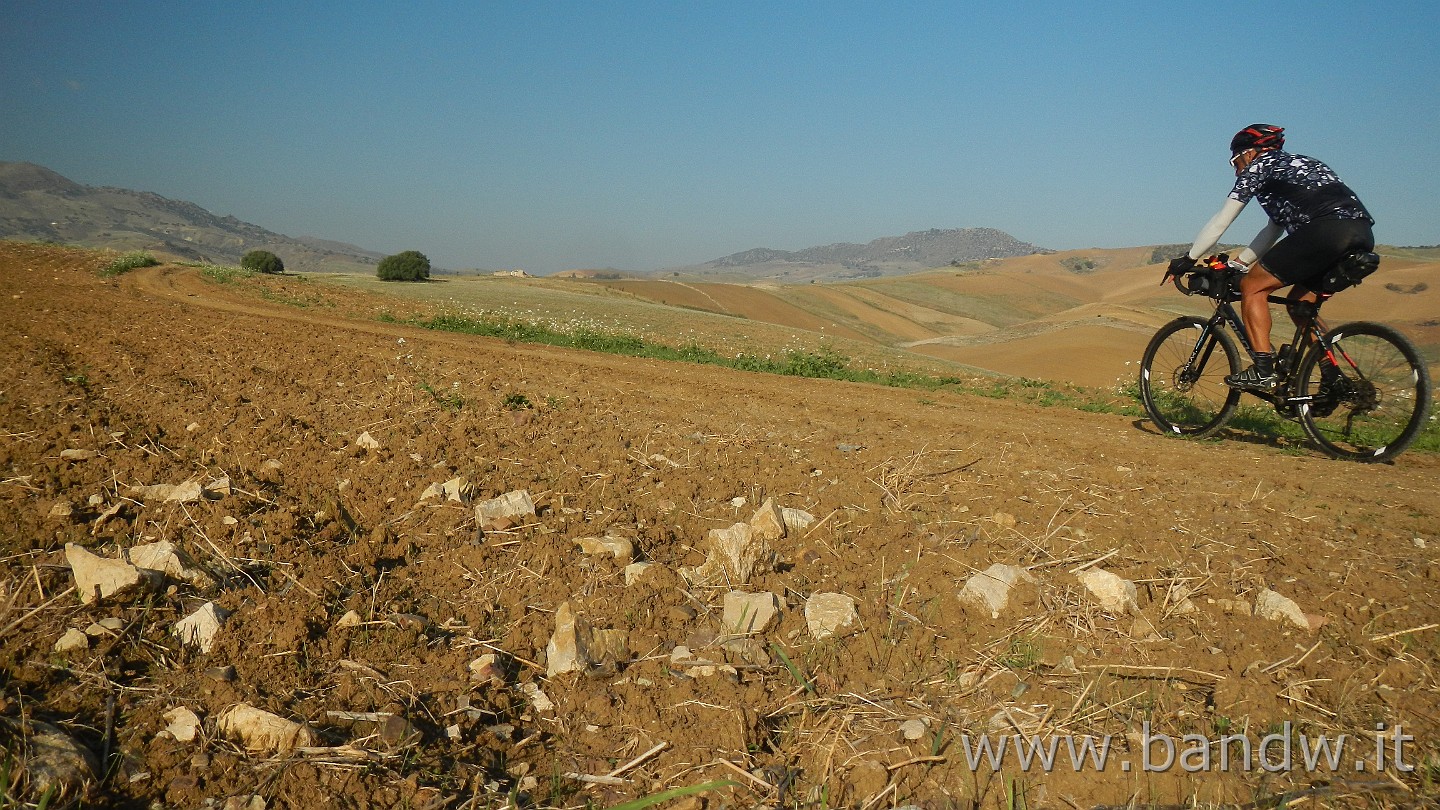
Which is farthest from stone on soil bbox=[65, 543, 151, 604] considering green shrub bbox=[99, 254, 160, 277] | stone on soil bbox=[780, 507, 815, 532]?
green shrub bbox=[99, 254, 160, 277]

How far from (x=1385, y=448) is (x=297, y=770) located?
275 inches

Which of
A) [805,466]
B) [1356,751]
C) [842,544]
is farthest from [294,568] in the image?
[1356,751]

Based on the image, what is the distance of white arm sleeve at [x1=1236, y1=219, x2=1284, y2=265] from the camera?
597 centimetres

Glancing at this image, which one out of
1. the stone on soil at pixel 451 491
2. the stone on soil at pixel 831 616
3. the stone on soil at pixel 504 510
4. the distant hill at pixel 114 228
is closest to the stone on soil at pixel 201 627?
the stone on soil at pixel 504 510

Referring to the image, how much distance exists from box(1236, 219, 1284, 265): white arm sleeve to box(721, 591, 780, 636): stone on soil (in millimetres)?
5382

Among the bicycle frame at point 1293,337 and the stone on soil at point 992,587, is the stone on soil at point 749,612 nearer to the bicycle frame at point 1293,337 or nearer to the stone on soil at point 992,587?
the stone on soil at point 992,587

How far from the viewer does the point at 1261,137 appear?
5922 mm

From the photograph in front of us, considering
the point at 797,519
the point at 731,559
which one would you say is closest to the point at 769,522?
the point at 797,519

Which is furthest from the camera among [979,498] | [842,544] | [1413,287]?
[1413,287]

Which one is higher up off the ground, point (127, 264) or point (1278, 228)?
point (1278, 228)

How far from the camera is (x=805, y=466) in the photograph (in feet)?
15.1

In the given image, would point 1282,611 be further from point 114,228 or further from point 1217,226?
point 114,228

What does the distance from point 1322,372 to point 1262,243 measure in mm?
1081

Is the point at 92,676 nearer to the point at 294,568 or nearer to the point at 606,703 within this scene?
the point at 294,568
